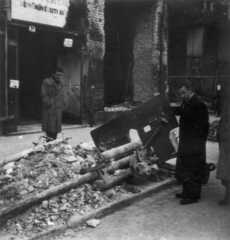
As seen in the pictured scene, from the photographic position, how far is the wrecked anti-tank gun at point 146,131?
6898 millimetres

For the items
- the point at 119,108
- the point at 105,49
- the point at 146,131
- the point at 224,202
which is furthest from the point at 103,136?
the point at 105,49

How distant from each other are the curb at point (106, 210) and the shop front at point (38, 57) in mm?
5694

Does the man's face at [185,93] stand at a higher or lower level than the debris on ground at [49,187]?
higher

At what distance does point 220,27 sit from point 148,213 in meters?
19.9

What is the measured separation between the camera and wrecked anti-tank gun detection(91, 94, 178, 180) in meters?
6.90

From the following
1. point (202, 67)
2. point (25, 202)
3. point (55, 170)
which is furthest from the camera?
point (202, 67)

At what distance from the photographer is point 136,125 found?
22.8 feet

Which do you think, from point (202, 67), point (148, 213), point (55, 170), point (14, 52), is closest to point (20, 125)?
point (14, 52)

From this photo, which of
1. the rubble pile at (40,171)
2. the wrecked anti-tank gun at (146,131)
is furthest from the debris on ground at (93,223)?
the wrecked anti-tank gun at (146,131)

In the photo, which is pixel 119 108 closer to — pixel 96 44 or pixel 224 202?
pixel 96 44

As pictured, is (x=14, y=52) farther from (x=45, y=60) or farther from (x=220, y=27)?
(x=220, y=27)

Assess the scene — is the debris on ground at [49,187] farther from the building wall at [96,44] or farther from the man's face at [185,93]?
the building wall at [96,44]

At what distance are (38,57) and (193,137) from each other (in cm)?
885

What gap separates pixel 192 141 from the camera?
599 centimetres
